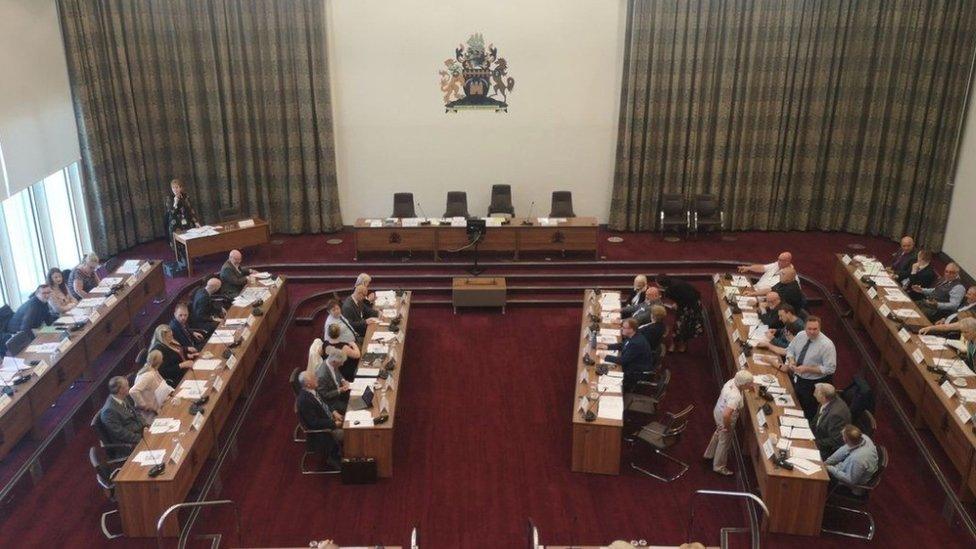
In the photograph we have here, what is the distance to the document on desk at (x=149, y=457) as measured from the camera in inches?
305

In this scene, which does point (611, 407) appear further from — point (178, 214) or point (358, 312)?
point (178, 214)

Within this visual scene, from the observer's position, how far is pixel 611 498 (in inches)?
336

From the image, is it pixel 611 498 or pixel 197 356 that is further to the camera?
pixel 197 356

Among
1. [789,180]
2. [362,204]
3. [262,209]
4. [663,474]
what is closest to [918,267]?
[789,180]

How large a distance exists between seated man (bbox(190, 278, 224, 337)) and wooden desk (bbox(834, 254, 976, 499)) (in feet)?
28.8

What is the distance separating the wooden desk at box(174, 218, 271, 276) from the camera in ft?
45.0

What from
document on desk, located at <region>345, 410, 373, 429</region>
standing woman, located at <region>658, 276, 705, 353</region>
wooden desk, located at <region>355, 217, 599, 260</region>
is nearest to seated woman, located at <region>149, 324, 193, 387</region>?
document on desk, located at <region>345, 410, 373, 429</region>

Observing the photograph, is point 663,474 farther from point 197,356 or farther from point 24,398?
point 24,398

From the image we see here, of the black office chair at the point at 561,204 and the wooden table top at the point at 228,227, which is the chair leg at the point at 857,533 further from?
the wooden table top at the point at 228,227

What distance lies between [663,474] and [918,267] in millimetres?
5646

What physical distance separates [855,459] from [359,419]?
4.89 m

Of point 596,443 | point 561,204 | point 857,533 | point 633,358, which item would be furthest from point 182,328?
point 857,533

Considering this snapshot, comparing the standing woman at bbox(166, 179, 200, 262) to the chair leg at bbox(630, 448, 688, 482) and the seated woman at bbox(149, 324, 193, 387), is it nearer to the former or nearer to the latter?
the seated woman at bbox(149, 324, 193, 387)

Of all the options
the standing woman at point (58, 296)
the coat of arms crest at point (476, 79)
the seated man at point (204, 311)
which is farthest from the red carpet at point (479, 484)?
the coat of arms crest at point (476, 79)
